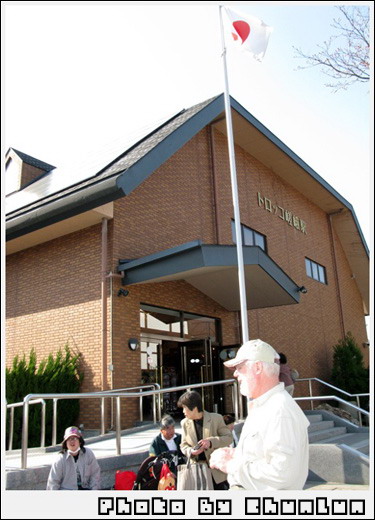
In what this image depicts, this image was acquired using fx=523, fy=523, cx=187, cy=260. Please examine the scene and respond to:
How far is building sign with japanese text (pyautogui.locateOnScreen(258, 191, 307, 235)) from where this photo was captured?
1805cm

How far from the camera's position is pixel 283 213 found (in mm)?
19250

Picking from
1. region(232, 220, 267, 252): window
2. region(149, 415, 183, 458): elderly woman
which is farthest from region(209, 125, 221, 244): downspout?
region(149, 415, 183, 458): elderly woman

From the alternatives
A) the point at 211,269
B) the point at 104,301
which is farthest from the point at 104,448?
the point at 211,269

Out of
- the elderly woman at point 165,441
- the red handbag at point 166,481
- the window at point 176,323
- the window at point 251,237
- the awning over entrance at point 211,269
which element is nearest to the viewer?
the red handbag at point 166,481

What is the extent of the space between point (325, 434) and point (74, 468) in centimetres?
603

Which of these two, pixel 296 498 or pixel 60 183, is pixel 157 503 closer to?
pixel 296 498

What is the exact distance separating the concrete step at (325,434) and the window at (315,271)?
9764 millimetres

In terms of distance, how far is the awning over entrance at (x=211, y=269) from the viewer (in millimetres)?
10344

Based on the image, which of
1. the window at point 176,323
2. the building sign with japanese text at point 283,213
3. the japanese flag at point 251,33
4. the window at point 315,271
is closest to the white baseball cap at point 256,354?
the japanese flag at point 251,33

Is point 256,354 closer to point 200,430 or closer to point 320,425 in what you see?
point 200,430

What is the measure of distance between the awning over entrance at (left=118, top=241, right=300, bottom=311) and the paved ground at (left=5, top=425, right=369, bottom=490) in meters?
2.99

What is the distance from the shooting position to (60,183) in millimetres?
13047

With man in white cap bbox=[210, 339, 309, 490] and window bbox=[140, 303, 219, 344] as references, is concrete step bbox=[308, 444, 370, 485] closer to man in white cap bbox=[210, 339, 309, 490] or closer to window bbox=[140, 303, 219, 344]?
window bbox=[140, 303, 219, 344]

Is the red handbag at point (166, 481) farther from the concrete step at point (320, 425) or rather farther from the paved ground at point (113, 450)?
the concrete step at point (320, 425)
